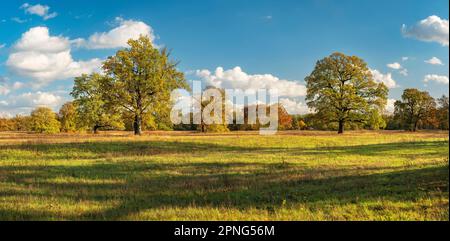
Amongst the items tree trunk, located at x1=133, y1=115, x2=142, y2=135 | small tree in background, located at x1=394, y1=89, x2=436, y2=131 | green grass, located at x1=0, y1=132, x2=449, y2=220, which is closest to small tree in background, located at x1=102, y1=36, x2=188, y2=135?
tree trunk, located at x1=133, y1=115, x2=142, y2=135

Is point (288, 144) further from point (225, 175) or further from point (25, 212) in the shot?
point (25, 212)

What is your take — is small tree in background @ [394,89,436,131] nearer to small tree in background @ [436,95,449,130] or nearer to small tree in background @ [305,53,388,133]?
small tree in background @ [436,95,449,130]

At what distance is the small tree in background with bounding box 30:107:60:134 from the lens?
85.9m

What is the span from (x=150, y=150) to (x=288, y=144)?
15.4 m

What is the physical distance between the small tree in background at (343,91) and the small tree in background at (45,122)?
59.8 meters

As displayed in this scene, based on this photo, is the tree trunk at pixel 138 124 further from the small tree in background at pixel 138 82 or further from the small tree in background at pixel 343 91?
the small tree in background at pixel 343 91

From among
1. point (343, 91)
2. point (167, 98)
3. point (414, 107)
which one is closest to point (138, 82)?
point (167, 98)

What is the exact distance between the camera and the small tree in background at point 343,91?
191ft

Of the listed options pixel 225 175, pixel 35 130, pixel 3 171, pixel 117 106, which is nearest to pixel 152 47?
pixel 117 106

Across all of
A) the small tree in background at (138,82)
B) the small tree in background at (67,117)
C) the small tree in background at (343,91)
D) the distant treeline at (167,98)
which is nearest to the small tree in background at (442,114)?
the distant treeline at (167,98)

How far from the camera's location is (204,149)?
34.6 meters

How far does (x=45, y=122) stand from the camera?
87250 mm

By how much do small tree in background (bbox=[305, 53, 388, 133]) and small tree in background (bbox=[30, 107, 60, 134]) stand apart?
196 feet

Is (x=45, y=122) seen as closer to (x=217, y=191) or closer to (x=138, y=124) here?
(x=138, y=124)
